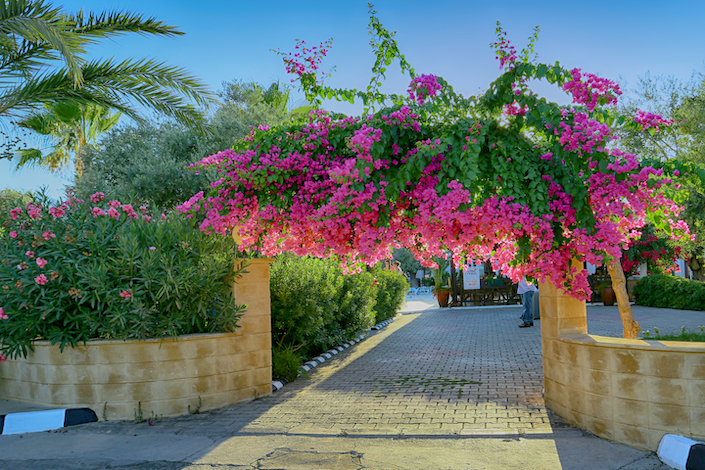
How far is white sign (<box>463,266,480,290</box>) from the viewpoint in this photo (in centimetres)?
2271

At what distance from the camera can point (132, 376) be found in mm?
6230

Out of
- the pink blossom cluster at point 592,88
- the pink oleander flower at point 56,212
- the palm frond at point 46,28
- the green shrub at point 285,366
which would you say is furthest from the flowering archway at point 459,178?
the palm frond at point 46,28

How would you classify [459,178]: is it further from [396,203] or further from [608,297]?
[608,297]

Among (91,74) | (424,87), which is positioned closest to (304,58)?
(424,87)

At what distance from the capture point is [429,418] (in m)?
6.01

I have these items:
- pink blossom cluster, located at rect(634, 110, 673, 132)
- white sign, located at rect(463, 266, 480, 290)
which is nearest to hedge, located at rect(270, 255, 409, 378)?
pink blossom cluster, located at rect(634, 110, 673, 132)

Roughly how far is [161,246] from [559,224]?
15.5 ft

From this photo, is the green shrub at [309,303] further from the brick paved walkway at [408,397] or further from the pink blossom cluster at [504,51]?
the pink blossom cluster at [504,51]

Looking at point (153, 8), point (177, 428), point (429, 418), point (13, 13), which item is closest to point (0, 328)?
point (177, 428)

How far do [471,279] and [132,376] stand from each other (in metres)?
18.3

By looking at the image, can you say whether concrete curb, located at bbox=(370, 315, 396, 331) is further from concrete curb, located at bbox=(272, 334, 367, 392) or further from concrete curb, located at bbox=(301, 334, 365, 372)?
concrete curb, located at bbox=(301, 334, 365, 372)

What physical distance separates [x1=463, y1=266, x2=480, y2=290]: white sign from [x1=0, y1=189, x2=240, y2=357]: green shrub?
17153 millimetres

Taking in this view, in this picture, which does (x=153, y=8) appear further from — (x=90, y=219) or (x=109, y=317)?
(x=109, y=317)

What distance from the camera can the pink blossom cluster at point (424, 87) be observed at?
5355 mm
